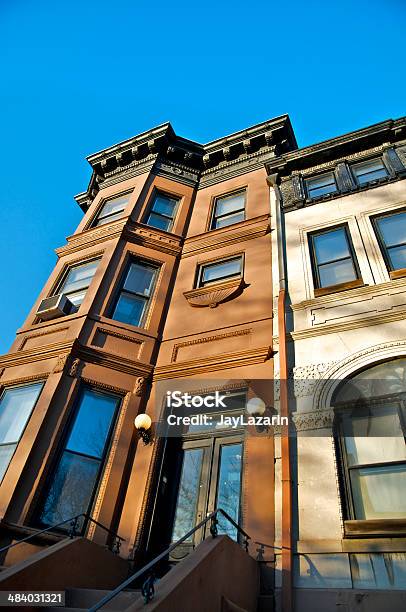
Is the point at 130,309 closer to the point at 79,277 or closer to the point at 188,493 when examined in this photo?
the point at 79,277

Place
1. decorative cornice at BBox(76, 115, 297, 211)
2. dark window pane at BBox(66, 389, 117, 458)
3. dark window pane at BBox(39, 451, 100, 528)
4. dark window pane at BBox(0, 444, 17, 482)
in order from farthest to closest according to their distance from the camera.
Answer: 1. decorative cornice at BBox(76, 115, 297, 211)
2. dark window pane at BBox(66, 389, 117, 458)
3. dark window pane at BBox(0, 444, 17, 482)
4. dark window pane at BBox(39, 451, 100, 528)

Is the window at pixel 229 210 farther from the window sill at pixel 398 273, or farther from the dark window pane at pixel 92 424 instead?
the dark window pane at pixel 92 424

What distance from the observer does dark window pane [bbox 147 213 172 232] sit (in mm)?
11867

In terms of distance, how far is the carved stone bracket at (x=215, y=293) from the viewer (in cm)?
889

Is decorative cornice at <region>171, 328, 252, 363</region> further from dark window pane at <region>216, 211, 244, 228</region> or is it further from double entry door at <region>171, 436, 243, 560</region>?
dark window pane at <region>216, 211, 244, 228</region>

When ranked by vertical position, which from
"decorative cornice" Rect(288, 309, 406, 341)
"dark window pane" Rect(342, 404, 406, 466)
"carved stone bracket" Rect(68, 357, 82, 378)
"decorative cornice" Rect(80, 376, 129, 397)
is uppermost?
"decorative cornice" Rect(288, 309, 406, 341)

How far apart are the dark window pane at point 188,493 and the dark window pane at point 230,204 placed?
7.04m

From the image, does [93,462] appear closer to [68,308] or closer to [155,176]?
[68,308]

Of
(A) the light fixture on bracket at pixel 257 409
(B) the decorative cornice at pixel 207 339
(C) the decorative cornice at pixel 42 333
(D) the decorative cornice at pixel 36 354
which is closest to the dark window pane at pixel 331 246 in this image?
(B) the decorative cornice at pixel 207 339

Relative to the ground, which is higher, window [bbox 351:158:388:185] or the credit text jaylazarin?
window [bbox 351:158:388:185]

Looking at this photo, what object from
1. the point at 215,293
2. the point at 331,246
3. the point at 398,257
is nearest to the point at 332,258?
the point at 331,246

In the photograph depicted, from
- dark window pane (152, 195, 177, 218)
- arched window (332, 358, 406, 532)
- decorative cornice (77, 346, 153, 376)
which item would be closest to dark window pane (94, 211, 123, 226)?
dark window pane (152, 195, 177, 218)

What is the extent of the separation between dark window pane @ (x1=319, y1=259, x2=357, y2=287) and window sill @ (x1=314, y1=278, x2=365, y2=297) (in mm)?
279

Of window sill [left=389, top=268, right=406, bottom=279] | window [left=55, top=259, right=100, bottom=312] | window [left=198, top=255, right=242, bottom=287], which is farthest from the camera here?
window [left=55, top=259, right=100, bottom=312]
